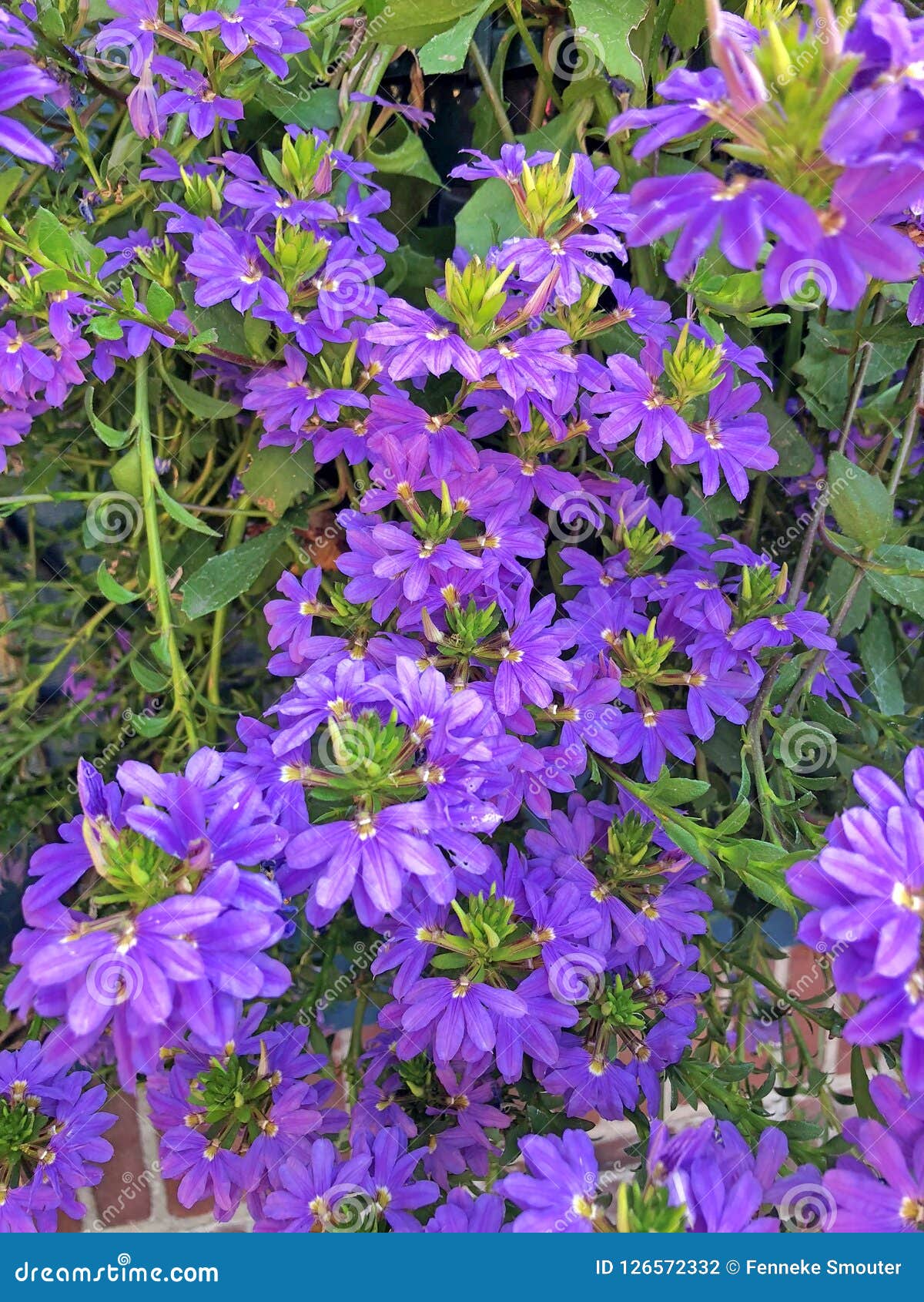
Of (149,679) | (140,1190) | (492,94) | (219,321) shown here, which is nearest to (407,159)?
(492,94)

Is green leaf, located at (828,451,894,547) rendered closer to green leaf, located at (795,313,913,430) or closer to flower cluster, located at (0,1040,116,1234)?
green leaf, located at (795,313,913,430)

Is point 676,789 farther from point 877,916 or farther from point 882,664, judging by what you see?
point 882,664

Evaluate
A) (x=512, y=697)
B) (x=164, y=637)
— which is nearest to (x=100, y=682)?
(x=164, y=637)

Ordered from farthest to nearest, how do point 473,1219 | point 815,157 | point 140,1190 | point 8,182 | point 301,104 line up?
point 140,1190 < point 301,104 < point 8,182 < point 473,1219 < point 815,157

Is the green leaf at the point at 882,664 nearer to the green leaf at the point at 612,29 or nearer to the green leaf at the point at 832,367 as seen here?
the green leaf at the point at 832,367

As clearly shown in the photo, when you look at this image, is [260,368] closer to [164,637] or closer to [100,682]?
[164,637]

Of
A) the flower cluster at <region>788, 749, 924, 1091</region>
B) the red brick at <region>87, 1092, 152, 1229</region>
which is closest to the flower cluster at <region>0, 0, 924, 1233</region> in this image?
the flower cluster at <region>788, 749, 924, 1091</region>
